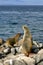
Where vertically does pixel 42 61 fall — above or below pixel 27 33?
below

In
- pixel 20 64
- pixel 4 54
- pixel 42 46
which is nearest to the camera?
pixel 20 64

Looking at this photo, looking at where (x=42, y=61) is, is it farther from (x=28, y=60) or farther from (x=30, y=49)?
(x=30, y=49)

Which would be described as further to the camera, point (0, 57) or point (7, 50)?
point (7, 50)

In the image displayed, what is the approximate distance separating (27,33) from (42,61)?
10.6 feet

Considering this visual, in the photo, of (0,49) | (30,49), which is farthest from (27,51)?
(0,49)

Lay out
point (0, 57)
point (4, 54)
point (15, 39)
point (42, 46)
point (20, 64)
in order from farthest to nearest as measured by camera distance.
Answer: point (15, 39) < point (42, 46) < point (4, 54) < point (0, 57) < point (20, 64)

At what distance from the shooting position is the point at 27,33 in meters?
13.3

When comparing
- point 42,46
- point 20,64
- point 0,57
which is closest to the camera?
point 20,64

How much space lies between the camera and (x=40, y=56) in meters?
10.4

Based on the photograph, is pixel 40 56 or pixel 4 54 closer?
pixel 40 56

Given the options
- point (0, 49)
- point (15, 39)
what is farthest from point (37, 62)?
point (15, 39)

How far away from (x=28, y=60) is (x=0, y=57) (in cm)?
222

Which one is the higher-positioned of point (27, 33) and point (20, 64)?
point (27, 33)

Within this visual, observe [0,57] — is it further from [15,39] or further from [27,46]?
[15,39]
